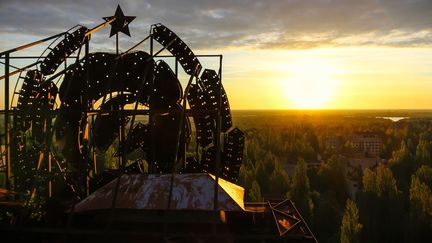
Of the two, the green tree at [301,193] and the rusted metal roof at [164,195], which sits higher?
the rusted metal roof at [164,195]

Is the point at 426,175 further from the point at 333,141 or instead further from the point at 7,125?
the point at 333,141

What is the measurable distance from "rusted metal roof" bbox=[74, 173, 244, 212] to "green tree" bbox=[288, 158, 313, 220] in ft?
78.3

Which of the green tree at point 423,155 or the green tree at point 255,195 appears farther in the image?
the green tree at point 423,155

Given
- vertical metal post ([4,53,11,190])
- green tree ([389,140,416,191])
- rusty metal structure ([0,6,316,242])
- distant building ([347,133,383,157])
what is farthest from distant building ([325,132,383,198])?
vertical metal post ([4,53,11,190])

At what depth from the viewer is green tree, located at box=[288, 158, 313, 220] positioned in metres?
33.9

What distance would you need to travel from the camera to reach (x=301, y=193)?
37.9 m

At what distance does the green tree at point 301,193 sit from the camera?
33.9 metres

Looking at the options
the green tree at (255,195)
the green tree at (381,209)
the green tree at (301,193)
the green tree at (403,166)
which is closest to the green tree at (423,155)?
the green tree at (403,166)

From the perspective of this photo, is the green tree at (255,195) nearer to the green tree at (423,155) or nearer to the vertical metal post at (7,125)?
the vertical metal post at (7,125)

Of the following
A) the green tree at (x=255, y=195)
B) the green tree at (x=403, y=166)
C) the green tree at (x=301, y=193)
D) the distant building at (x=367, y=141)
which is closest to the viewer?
the green tree at (x=255, y=195)

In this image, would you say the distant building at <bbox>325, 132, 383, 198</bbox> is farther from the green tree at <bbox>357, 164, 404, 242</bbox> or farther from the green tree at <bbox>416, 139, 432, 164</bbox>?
the green tree at <bbox>357, 164, 404, 242</bbox>

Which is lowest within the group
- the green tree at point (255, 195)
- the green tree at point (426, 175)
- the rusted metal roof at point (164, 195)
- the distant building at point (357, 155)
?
the distant building at point (357, 155)

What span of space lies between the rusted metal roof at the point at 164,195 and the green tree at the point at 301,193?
23.9m

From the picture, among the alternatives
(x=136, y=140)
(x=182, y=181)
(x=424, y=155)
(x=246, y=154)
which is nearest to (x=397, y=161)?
(x=424, y=155)
